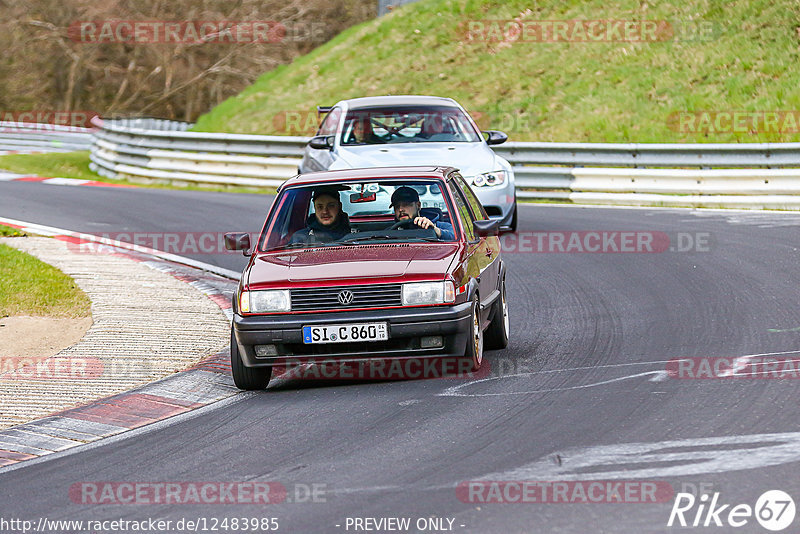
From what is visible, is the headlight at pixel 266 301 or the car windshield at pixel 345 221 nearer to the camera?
the headlight at pixel 266 301

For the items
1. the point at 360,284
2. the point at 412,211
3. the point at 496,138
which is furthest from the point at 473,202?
the point at 496,138

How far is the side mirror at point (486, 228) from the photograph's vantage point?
30.4 ft

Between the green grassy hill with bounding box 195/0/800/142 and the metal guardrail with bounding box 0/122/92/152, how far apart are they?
495cm

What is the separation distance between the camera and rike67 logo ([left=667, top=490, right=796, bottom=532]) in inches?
197

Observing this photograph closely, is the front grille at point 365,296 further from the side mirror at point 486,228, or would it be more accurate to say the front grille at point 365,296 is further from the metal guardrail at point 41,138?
the metal guardrail at point 41,138

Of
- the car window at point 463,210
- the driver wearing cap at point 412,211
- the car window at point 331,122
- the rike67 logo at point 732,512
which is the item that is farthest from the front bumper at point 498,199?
the rike67 logo at point 732,512

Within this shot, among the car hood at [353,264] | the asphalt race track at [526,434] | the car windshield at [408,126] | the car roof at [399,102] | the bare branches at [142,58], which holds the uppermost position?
the bare branches at [142,58]

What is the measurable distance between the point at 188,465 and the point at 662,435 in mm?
2483

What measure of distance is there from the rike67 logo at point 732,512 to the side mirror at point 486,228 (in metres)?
4.14

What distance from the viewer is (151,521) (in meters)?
5.40

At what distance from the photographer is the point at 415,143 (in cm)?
1535

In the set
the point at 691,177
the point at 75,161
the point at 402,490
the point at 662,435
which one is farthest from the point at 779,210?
the point at 75,161

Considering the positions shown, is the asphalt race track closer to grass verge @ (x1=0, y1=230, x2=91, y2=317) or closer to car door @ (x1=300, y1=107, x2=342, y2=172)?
grass verge @ (x1=0, y1=230, x2=91, y2=317)

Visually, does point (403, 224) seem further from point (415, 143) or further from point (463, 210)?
point (415, 143)
